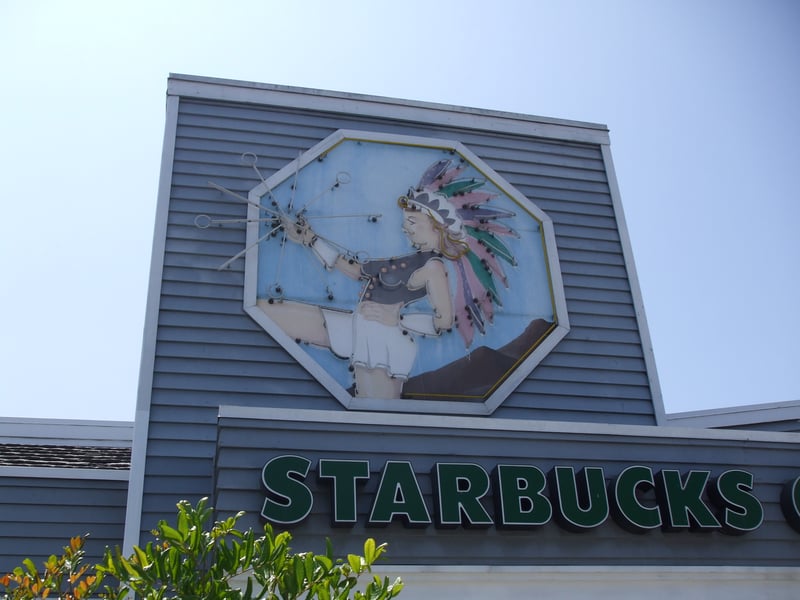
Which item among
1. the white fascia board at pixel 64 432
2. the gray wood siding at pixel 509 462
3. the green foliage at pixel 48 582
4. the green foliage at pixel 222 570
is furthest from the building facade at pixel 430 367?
the green foliage at pixel 222 570

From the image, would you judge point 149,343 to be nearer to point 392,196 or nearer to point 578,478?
point 392,196

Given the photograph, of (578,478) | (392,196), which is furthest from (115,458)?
(578,478)

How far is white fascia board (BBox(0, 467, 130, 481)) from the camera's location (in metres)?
8.02

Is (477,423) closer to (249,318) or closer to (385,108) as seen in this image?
(249,318)

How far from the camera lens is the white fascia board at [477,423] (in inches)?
263

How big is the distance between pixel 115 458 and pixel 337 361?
233 cm

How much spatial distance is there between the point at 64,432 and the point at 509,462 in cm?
479

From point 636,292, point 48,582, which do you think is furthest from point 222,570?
point 636,292

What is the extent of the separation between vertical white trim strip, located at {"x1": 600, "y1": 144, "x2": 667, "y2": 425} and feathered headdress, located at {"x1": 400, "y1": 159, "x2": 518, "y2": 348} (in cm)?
135

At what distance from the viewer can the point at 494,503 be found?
6891 mm

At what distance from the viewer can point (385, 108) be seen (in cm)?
1047

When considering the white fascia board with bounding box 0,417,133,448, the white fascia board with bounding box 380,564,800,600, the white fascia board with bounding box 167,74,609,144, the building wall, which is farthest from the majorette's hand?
the white fascia board with bounding box 380,564,800,600

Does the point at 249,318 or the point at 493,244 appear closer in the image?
the point at 249,318

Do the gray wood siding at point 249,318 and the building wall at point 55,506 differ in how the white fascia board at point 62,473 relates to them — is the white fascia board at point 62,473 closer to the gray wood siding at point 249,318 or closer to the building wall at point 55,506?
the building wall at point 55,506
